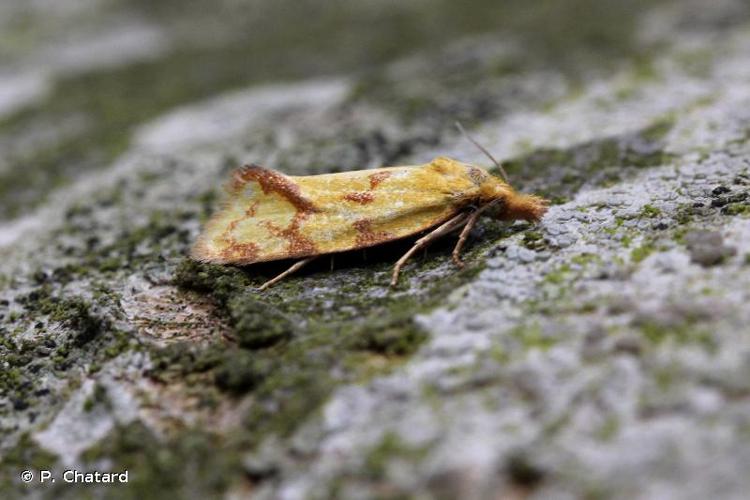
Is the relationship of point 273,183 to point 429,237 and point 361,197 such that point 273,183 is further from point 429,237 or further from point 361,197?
point 429,237

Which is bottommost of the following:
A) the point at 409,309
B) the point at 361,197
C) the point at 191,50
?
the point at 409,309

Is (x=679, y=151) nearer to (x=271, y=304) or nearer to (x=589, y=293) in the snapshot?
(x=589, y=293)

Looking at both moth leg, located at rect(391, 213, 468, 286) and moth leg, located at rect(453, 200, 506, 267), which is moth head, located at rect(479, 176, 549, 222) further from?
moth leg, located at rect(391, 213, 468, 286)

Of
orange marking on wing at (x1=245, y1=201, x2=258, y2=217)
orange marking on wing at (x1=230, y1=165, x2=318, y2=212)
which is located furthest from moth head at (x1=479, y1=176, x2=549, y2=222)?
orange marking on wing at (x1=245, y1=201, x2=258, y2=217)

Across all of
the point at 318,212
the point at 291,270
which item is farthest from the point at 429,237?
the point at 291,270

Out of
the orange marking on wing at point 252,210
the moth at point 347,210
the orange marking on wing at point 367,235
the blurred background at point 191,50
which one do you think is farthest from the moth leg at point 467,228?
the blurred background at point 191,50

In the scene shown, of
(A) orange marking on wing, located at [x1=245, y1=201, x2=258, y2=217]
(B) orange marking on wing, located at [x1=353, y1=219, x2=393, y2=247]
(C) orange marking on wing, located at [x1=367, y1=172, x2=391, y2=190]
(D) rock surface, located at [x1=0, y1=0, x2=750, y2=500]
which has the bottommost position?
(D) rock surface, located at [x1=0, y1=0, x2=750, y2=500]

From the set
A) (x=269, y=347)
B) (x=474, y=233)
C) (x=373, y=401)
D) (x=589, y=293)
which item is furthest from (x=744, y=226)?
(x=269, y=347)
